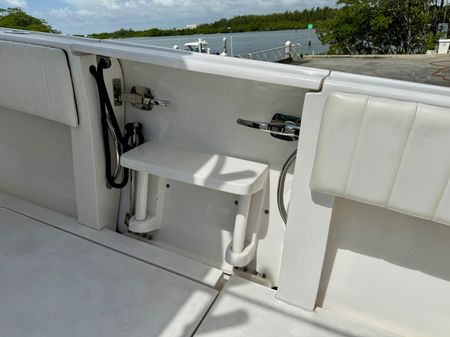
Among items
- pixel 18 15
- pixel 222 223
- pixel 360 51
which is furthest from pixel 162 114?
pixel 360 51

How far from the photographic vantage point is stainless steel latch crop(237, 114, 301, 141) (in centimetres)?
102

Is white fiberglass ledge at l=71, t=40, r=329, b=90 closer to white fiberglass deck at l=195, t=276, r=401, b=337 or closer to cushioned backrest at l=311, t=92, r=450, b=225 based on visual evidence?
cushioned backrest at l=311, t=92, r=450, b=225

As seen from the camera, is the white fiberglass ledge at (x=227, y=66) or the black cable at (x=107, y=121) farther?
the black cable at (x=107, y=121)

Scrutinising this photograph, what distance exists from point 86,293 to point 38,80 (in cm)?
75

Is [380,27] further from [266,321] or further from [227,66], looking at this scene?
[266,321]

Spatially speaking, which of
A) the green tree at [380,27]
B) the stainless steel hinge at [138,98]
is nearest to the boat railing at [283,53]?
the green tree at [380,27]

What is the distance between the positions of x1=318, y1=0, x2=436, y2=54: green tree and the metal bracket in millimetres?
17234

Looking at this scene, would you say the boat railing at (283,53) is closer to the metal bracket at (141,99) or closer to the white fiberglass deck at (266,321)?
the metal bracket at (141,99)

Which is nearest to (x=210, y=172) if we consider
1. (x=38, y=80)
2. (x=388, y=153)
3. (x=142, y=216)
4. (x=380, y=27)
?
(x=142, y=216)

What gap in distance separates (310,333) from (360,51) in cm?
1866

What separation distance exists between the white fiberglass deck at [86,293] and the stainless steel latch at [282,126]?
0.56m

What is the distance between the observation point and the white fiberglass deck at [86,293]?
3.14ft

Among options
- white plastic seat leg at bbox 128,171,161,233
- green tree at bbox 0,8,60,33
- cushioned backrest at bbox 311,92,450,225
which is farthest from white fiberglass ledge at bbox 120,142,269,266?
green tree at bbox 0,8,60,33

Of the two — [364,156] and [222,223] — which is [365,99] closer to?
[364,156]
